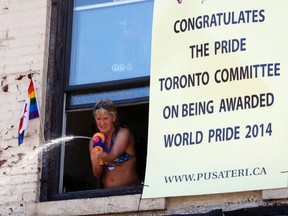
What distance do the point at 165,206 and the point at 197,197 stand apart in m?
0.31

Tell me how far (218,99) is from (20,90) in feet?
6.93

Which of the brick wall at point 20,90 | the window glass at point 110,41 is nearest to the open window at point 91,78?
the window glass at point 110,41

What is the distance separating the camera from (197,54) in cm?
891

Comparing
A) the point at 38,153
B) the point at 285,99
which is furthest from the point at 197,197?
the point at 38,153

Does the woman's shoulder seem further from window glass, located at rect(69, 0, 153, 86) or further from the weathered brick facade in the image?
the weathered brick facade

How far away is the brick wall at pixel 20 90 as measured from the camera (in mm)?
9312

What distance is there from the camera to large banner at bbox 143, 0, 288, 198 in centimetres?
833

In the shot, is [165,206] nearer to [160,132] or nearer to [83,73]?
[160,132]

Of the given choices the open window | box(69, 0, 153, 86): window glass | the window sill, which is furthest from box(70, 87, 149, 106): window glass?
the window sill

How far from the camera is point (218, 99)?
8.66 metres

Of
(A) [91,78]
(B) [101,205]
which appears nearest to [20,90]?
(A) [91,78]

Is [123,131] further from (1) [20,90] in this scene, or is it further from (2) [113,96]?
(1) [20,90]

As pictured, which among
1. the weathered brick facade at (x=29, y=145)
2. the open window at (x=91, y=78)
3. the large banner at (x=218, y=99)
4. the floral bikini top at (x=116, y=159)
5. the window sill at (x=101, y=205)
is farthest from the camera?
the open window at (x=91, y=78)

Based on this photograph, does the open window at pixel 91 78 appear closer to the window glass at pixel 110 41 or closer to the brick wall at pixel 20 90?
the window glass at pixel 110 41
